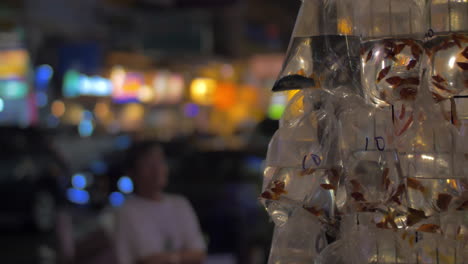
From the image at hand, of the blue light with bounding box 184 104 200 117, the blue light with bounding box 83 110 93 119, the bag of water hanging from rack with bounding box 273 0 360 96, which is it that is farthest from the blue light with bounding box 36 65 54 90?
the bag of water hanging from rack with bounding box 273 0 360 96

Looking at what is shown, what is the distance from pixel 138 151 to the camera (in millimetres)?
4273

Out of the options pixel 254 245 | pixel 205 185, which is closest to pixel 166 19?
pixel 205 185

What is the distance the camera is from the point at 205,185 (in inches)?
352

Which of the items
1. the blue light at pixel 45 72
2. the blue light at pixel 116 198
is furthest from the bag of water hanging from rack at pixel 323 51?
the blue light at pixel 45 72

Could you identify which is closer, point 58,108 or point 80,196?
point 80,196

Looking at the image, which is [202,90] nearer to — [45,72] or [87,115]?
[87,115]

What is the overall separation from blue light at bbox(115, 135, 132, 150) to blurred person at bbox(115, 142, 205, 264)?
12406 millimetres

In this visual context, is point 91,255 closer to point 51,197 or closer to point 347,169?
point 347,169

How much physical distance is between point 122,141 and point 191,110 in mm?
4172

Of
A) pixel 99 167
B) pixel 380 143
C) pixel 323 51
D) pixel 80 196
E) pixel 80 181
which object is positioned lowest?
pixel 80 196

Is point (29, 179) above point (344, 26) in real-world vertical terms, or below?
below

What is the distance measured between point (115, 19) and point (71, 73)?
293 centimetres

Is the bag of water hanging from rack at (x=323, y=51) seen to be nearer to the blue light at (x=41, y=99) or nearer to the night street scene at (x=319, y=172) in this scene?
the night street scene at (x=319, y=172)

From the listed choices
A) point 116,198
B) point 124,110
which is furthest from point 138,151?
point 124,110
